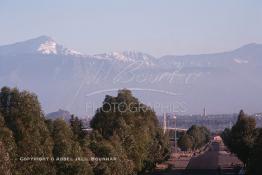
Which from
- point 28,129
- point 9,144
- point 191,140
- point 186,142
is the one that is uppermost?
point 28,129

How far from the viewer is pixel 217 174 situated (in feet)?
227

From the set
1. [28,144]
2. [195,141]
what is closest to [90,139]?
[28,144]

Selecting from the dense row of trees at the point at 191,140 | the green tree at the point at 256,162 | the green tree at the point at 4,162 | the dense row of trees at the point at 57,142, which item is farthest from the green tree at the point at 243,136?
the dense row of trees at the point at 191,140

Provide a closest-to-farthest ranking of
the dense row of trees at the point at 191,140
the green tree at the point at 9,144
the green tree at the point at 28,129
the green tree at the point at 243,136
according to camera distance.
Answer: the green tree at the point at 9,144 < the green tree at the point at 28,129 < the green tree at the point at 243,136 < the dense row of trees at the point at 191,140

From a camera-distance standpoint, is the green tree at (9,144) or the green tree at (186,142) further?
the green tree at (186,142)

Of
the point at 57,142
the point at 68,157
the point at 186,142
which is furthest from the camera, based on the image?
the point at 186,142

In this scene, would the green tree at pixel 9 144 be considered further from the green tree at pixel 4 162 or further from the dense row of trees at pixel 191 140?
the dense row of trees at pixel 191 140

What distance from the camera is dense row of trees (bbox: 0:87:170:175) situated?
33312 mm

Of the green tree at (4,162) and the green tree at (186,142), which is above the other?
the green tree at (4,162)

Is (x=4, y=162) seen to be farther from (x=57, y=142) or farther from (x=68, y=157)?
(x=57, y=142)

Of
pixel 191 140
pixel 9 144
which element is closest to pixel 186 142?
pixel 191 140

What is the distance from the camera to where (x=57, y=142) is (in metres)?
38.6

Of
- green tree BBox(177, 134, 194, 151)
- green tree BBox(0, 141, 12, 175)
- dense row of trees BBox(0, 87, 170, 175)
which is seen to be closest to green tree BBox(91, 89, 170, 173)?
dense row of trees BBox(0, 87, 170, 175)

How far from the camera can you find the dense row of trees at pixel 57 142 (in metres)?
33.3
